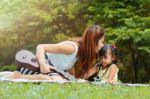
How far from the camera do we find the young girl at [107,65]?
8.81 meters

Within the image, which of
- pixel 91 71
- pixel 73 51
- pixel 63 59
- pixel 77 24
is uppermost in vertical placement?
pixel 73 51

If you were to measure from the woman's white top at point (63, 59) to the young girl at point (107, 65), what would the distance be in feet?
1.47

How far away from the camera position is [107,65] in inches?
353

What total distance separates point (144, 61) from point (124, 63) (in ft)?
1.42

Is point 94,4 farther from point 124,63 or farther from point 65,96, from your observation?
point 65,96

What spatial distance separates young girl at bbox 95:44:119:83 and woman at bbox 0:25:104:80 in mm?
149

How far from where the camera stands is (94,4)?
13078mm

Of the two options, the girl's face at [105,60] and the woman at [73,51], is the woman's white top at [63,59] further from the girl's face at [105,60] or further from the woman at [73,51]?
the girl's face at [105,60]

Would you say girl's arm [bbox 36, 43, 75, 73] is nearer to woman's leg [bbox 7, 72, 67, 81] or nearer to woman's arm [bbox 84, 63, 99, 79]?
woman's leg [bbox 7, 72, 67, 81]

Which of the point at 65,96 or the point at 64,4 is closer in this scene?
the point at 65,96

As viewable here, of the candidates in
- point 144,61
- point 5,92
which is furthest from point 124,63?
point 5,92

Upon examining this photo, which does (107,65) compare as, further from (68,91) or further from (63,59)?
(68,91)

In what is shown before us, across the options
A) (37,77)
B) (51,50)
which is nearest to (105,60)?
(51,50)

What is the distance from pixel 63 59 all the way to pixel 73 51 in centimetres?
19
